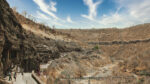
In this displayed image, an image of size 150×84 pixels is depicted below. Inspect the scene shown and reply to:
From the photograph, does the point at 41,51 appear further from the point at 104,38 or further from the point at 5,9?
the point at 104,38

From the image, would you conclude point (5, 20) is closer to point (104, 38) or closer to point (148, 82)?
point (148, 82)

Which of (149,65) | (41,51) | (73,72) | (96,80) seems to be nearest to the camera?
(149,65)

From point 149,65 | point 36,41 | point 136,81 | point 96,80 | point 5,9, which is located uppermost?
point 5,9

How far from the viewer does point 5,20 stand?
9555 mm

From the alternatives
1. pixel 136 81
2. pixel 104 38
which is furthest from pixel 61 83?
pixel 104 38

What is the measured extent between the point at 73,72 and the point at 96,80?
4471mm

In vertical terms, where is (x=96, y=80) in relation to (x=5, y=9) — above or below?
below

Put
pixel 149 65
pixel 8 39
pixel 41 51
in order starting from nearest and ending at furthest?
pixel 8 39
pixel 149 65
pixel 41 51

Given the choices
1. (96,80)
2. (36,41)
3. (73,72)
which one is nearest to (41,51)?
(36,41)

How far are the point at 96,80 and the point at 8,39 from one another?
12618mm

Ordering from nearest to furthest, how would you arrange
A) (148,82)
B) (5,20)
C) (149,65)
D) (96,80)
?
(5,20) → (148,82) → (149,65) → (96,80)

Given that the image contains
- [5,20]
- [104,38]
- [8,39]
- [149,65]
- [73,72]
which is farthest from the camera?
[104,38]

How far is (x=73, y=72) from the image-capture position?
21031 mm

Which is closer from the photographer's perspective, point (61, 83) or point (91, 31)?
point (61, 83)
